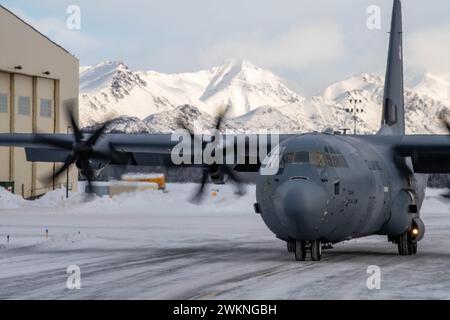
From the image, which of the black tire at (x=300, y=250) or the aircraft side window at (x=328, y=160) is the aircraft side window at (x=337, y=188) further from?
the black tire at (x=300, y=250)

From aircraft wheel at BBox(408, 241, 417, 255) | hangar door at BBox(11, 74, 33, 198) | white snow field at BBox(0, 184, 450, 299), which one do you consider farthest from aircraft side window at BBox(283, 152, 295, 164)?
hangar door at BBox(11, 74, 33, 198)

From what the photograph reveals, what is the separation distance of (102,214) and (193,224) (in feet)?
35.9

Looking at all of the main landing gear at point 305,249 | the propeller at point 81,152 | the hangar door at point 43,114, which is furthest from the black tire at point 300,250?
the hangar door at point 43,114

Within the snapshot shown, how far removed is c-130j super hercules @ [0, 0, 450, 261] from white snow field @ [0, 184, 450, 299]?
1.00 metres

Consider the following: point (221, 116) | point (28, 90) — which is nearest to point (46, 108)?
point (28, 90)

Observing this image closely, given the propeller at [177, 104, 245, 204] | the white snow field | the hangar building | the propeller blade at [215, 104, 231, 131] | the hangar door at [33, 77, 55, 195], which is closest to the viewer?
the white snow field

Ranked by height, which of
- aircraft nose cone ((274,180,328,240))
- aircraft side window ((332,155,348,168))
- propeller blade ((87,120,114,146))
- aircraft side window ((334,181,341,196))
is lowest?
aircraft nose cone ((274,180,328,240))

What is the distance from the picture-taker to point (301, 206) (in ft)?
71.2

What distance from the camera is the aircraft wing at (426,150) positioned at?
26.6m

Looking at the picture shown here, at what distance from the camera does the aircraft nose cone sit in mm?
21766

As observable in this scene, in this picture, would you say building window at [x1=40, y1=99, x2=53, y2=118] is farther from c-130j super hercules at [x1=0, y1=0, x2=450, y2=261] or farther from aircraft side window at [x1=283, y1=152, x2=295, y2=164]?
aircraft side window at [x1=283, y1=152, x2=295, y2=164]

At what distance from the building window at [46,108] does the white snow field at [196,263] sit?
98.4 ft
